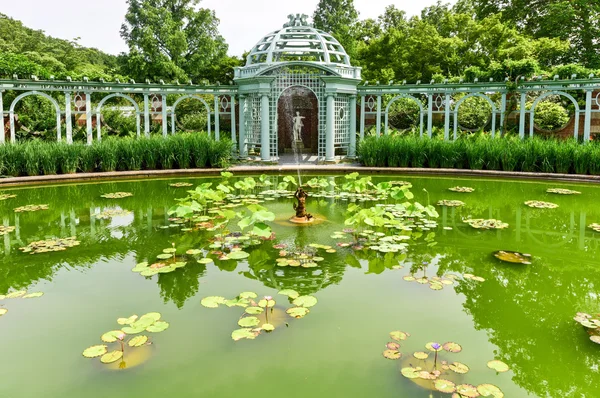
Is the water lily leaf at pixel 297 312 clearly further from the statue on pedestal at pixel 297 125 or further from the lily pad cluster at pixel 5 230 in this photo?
the statue on pedestal at pixel 297 125

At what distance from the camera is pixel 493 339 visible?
12.1ft

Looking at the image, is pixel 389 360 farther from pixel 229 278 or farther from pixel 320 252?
pixel 320 252

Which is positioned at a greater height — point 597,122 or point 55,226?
point 597,122

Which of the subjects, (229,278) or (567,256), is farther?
(567,256)

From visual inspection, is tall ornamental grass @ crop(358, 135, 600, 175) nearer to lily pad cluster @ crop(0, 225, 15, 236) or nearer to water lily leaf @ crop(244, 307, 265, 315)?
lily pad cluster @ crop(0, 225, 15, 236)

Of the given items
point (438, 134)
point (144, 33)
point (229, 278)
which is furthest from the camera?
point (144, 33)

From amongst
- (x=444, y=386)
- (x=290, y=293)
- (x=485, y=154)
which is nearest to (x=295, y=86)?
(x=485, y=154)

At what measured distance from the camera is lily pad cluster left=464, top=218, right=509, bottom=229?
6.89 metres

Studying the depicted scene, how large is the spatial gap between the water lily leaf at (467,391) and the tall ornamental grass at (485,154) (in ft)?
34.1

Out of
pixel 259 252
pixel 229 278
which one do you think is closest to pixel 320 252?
pixel 259 252

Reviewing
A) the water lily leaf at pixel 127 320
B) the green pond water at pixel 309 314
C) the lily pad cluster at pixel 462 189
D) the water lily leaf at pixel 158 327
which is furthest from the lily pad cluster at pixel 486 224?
the water lily leaf at pixel 127 320

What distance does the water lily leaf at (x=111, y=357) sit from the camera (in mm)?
3322

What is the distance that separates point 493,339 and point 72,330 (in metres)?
3.05

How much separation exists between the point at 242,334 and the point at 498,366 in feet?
5.58
